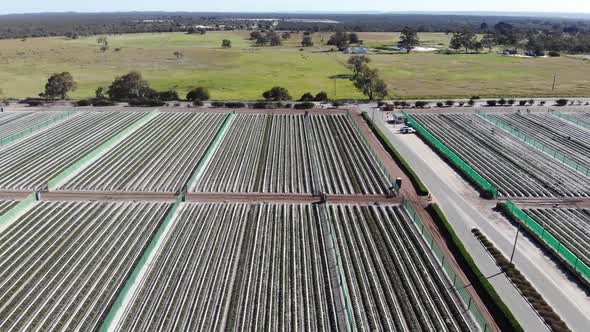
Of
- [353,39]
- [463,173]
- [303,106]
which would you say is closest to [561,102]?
[463,173]

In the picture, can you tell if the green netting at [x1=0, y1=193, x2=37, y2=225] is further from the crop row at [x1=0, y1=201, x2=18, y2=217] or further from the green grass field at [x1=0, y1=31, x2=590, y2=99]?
the green grass field at [x1=0, y1=31, x2=590, y2=99]

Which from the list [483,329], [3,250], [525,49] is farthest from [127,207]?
[525,49]

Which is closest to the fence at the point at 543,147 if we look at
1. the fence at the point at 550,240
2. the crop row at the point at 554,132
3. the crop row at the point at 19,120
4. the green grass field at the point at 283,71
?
the crop row at the point at 554,132

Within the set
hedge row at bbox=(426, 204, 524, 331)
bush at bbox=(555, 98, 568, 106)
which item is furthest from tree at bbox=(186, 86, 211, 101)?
bush at bbox=(555, 98, 568, 106)

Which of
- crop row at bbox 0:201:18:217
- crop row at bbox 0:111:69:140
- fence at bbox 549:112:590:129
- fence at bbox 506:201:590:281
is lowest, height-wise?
fence at bbox 506:201:590:281

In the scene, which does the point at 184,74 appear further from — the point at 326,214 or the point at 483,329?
the point at 483,329

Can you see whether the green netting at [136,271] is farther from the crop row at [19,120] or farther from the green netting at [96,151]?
the crop row at [19,120]

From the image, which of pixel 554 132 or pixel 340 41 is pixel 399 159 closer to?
pixel 554 132
